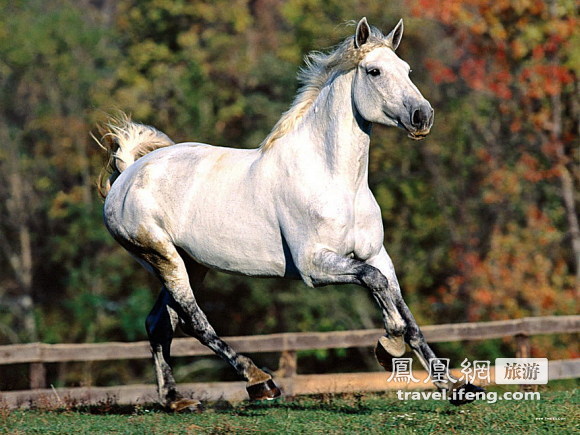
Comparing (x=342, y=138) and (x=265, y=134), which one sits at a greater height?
(x=265, y=134)

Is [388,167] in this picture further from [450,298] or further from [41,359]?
[41,359]

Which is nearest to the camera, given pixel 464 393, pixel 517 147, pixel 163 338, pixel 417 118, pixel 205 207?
pixel 417 118

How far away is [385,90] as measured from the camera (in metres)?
6.35

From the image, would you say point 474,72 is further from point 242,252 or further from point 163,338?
point 242,252

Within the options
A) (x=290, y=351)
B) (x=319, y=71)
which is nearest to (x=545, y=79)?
(x=290, y=351)

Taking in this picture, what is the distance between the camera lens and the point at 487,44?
806 inches

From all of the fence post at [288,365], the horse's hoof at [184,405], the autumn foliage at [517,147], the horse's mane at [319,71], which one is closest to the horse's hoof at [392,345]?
the horse's mane at [319,71]

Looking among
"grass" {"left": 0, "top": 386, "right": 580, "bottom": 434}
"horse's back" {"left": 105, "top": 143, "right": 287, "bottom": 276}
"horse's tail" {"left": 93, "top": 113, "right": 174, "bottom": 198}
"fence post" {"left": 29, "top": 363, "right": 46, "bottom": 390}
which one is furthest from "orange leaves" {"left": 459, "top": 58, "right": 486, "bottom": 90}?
"horse's back" {"left": 105, "top": 143, "right": 287, "bottom": 276}

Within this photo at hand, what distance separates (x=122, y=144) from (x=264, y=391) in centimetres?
257

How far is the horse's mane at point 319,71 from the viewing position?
657cm

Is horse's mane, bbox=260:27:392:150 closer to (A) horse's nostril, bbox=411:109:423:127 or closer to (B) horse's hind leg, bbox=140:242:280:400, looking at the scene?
(A) horse's nostril, bbox=411:109:423:127

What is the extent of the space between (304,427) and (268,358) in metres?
16.6

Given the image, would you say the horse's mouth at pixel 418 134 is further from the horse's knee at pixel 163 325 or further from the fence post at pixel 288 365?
the fence post at pixel 288 365

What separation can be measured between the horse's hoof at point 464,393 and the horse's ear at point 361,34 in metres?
2.23
